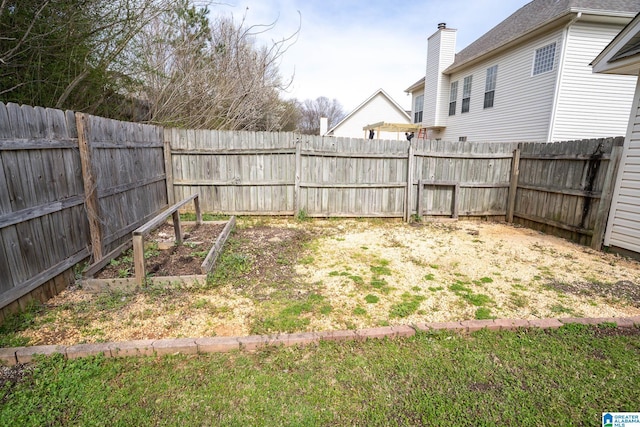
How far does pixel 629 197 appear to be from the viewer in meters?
4.97

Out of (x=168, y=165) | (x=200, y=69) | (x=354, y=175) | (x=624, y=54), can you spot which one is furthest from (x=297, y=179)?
(x=624, y=54)

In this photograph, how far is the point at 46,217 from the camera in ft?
10.9

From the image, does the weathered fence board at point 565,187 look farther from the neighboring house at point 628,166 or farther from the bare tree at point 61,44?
the bare tree at point 61,44

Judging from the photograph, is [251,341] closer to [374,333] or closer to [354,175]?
[374,333]

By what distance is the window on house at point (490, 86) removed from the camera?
1273 centimetres

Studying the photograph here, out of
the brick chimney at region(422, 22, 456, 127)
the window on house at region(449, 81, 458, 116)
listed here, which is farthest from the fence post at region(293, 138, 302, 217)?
the brick chimney at region(422, 22, 456, 127)

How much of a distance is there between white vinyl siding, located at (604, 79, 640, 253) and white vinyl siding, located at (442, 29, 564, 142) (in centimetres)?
589

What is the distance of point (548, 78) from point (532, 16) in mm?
3252

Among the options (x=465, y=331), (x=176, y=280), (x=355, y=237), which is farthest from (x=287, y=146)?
(x=465, y=331)

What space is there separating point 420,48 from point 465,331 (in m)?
18.7

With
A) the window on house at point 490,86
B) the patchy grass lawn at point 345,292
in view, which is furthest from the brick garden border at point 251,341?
the window on house at point 490,86

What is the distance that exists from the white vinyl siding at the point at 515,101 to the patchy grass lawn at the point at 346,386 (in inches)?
395

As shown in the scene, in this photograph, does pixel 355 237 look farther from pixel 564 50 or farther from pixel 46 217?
pixel 564 50

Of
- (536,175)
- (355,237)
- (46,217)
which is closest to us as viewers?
(46,217)
